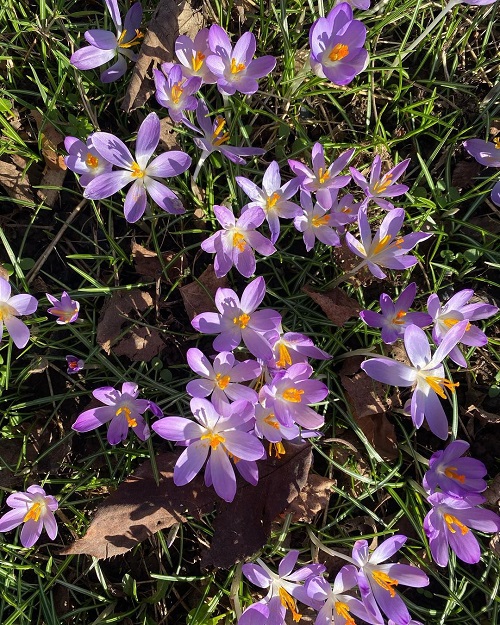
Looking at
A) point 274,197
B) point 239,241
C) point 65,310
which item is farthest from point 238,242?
point 65,310

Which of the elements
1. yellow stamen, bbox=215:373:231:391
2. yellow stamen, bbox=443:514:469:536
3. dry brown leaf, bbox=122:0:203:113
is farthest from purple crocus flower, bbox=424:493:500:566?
dry brown leaf, bbox=122:0:203:113

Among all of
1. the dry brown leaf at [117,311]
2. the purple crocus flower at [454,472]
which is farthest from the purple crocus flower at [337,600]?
the dry brown leaf at [117,311]

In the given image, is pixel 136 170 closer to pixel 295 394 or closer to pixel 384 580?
pixel 295 394

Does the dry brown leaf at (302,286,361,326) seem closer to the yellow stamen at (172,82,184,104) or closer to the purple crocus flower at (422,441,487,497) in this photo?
the purple crocus flower at (422,441,487,497)

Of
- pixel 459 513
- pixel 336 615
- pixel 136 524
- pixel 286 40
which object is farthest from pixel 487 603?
pixel 286 40

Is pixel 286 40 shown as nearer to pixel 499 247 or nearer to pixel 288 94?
pixel 288 94

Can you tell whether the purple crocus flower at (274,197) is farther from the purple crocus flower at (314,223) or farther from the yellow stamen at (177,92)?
the yellow stamen at (177,92)
